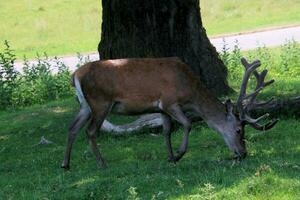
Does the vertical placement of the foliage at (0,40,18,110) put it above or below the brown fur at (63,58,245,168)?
below

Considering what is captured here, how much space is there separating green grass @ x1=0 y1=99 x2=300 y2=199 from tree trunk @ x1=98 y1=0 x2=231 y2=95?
4.07 feet

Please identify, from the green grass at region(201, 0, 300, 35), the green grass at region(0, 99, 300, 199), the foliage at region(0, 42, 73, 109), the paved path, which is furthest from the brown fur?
the green grass at region(201, 0, 300, 35)

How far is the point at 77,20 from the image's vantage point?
30859 millimetres

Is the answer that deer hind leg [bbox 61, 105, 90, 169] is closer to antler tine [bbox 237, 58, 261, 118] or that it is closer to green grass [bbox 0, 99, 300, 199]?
green grass [bbox 0, 99, 300, 199]

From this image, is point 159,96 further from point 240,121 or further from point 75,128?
point 75,128

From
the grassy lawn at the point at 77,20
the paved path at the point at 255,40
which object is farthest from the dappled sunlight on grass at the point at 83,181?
the grassy lawn at the point at 77,20

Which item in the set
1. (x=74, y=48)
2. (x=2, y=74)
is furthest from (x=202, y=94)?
(x=74, y=48)

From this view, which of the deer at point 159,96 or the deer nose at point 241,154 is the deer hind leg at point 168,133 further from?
the deer nose at point 241,154

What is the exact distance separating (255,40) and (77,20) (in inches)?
426

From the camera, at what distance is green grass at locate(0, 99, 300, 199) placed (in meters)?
6.86

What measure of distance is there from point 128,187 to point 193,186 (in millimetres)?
618

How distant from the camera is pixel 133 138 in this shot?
36.1 feet

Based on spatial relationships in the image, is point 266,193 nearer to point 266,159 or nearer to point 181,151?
point 266,159

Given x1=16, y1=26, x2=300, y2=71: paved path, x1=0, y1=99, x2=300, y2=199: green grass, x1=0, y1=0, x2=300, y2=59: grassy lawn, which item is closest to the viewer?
x1=0, y1=99, x2=300, y2=199: green grass
